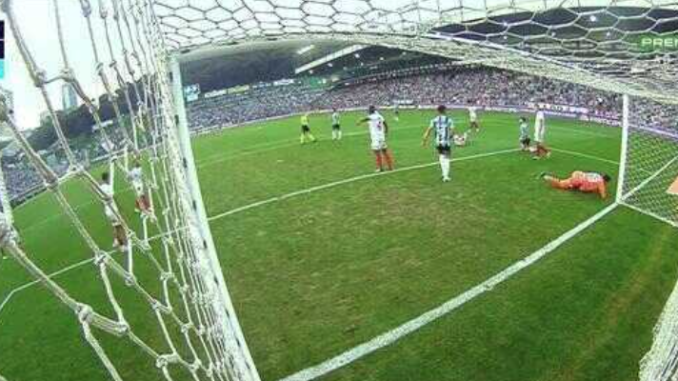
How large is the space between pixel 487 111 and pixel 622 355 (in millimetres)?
24495

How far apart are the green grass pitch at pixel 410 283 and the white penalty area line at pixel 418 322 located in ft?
0.26

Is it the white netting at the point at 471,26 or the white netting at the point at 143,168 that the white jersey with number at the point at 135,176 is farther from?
the white netting at the point at 471,26

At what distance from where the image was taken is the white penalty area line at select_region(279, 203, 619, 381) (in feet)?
16.8

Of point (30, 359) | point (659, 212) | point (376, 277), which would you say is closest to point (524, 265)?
point (376, 277)

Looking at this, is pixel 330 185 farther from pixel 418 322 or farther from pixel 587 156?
pixel 418 322

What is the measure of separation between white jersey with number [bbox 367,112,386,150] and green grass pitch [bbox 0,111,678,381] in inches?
27.4

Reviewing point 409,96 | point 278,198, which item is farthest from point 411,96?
point 278,198

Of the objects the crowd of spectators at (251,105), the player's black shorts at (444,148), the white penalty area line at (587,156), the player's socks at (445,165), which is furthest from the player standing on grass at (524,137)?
the crowd of spectators at (251,105)

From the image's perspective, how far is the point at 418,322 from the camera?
580 centimetres

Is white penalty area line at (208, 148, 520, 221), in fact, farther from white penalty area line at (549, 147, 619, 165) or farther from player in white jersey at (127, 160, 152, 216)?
player in white jersey at (127, 160, 152, 216)

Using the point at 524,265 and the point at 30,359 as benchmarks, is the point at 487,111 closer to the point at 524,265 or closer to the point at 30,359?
the point at 524,265

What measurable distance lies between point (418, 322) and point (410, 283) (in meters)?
0.94

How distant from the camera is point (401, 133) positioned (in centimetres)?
2127

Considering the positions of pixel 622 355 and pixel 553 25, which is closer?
pixel 553 25
